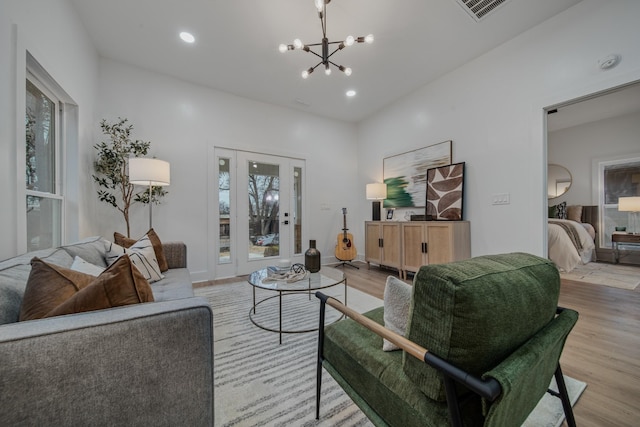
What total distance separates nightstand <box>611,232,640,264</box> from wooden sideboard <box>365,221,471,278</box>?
327 centimetres

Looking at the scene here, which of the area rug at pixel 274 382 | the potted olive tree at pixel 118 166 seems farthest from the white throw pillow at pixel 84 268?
the potted olive tree at pixel 118 166

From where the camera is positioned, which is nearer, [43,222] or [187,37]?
[43,222]

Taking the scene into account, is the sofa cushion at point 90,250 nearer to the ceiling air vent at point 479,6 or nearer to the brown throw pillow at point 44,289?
the brown throw pillow at point 44,289

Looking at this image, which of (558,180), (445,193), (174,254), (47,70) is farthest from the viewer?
(558,180)

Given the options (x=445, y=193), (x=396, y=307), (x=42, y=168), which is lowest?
(x=396, y=307)

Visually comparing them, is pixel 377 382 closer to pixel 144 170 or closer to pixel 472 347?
pixel 472 347

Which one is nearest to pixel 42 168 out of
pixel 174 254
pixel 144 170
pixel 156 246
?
→ pixel 144 170

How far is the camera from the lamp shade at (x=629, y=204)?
423 cm

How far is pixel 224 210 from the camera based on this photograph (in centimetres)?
388

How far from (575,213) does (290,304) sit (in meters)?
5.92

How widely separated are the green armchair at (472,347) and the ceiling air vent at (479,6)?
2.64 meters

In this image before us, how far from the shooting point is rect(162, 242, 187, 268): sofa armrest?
2.54m

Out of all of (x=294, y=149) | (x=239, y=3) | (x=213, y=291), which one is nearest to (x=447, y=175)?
(x=294, y=149)

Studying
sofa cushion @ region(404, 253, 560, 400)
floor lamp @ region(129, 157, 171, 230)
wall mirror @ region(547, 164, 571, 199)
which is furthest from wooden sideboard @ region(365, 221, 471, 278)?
wall mirror @ region(547, 164, 571, 199)
